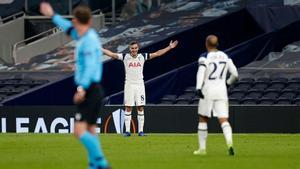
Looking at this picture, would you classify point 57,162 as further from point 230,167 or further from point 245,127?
point 245,127

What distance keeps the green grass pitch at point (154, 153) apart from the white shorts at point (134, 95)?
5.33 feet

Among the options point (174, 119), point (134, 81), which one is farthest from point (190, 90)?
point (134, 81)

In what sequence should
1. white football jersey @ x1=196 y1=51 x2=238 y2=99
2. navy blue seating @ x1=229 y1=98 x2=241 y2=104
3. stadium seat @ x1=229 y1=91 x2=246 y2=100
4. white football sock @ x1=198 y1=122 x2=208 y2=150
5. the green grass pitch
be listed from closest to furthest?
1. the green grass pitch
2. white football jersey @ x1=196 y1=51 x2=238 y2=99
3. white football sock @ x1=198 y1=122 x2=208 y2=150
4. navy blue seating @ x1=229 y1=98 x2=241 y2=104
5. stadium seat @ x1=229 y1=91 x2=246 y2=100

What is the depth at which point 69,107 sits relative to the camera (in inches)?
1243

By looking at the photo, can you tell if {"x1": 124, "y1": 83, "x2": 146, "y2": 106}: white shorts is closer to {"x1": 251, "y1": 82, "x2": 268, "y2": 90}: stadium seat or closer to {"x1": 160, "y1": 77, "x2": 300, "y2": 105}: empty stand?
{"x1": 160, "y1": 77, "x2": 300, "y2": 105}: empty stand

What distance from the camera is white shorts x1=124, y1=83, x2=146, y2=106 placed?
26812mm

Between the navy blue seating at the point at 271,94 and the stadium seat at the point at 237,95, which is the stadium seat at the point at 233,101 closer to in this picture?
the stadium seat at the point at 237,95

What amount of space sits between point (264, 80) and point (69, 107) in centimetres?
668

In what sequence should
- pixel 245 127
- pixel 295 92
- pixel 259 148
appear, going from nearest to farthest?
pixel 259 148 → pixel 245 127 → pixel 295 92

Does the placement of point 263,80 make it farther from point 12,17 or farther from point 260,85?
point 12,17

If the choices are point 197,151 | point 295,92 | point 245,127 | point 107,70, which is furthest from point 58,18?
point 107,70

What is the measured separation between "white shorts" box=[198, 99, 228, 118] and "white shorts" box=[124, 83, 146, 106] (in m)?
7.75

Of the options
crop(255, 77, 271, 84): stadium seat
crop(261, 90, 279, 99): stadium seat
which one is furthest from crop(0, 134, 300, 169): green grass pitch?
crop(255, 77, 271, 84): stadium seat

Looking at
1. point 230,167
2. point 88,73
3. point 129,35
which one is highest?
point 129,35
